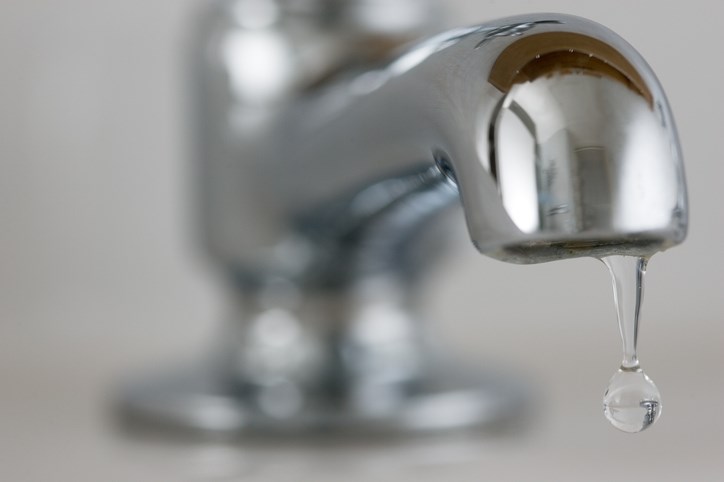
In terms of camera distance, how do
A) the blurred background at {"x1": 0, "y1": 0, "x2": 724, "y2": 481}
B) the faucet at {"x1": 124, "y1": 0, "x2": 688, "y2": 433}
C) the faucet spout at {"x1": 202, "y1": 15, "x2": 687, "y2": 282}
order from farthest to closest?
1. the blurred background at {"x1": 0, "y1": 0, "x2": 724, "y2": 481}
2. the faucet at {"x1": 124, "y1": 0, "x2": 688, "y2": 433}
3. the faucet spout at {"x1": 202, "y1": 15, "x2": 687, "y2": 282}

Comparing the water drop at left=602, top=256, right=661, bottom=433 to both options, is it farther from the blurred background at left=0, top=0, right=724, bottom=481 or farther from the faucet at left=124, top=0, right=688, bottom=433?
the blurred background at left=0, top=0, right=724, bottom=481

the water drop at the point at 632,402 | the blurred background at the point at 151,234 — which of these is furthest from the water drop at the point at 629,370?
the blurred background at the point at 151,234

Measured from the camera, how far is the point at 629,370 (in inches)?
14.2

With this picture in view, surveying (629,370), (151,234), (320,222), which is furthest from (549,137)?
(151,234)

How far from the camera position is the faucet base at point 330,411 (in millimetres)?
614

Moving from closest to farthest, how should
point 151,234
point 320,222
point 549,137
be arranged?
1. point 549,137
2. point 320,222
3. point 151,234

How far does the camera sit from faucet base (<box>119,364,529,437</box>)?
614 millimetres

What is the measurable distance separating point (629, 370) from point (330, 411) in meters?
0.30

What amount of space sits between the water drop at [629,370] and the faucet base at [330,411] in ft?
0.85

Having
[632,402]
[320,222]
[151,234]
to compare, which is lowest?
[632,402]

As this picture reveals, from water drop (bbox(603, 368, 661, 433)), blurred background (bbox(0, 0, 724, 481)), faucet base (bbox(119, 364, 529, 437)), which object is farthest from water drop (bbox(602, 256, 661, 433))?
blurred background (bbox(0, 0, 724, 481))

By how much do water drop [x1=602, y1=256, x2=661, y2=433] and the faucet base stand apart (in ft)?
0.85

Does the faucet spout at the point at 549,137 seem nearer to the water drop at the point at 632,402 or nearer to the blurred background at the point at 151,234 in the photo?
the water drop at the point at 632,402

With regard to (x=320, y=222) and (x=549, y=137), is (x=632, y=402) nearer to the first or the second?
(x=549, y=137)
